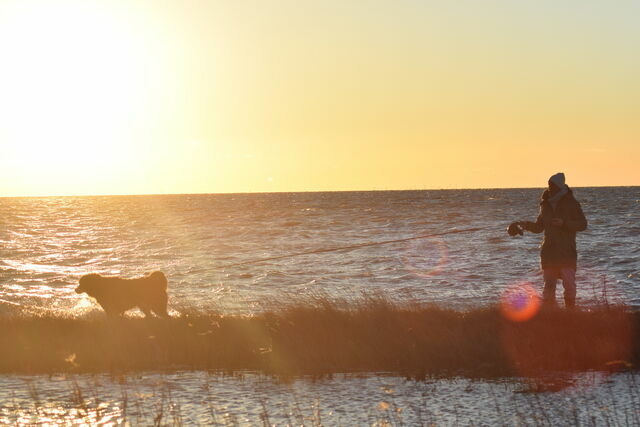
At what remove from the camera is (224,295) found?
2211 centimetres

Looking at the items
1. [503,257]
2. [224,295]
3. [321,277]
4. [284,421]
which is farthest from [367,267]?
[284,421]

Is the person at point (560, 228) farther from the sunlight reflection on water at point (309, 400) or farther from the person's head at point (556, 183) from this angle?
the sunlight reflection on water at point (309, 400)

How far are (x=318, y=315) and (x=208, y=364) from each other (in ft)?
7.52

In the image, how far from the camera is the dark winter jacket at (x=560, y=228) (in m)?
12.0

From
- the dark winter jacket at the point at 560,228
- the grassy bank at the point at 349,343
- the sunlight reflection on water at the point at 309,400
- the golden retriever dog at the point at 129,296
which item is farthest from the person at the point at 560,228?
the golden retriever dog at the point at 129,296

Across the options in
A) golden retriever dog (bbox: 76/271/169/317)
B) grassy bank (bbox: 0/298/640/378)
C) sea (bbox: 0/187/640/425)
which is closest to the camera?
sea (bbox: 0/187/640/425)

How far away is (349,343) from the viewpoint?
403 inches

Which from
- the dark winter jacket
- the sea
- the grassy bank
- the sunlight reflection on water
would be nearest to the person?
the dark winter jacket

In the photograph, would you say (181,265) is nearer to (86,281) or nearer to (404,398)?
(86,281)

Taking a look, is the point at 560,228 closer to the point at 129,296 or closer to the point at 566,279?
the point at 566,279

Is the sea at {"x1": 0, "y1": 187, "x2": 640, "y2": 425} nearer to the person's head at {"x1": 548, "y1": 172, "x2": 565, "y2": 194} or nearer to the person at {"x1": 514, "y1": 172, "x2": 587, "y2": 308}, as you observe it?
the person at {"x1": 514, "y1": 172, "x2": 587, "y2": 308}

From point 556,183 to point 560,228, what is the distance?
652 millimetres

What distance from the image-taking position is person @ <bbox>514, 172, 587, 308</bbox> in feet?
39.2

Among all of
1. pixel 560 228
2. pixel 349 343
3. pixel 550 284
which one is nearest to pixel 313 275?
pixel 550 284
